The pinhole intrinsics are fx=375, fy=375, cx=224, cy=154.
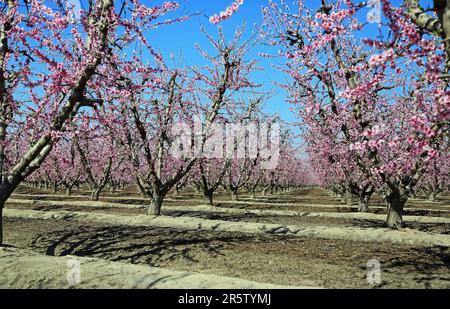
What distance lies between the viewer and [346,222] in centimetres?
1593

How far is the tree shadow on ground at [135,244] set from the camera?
344 inches

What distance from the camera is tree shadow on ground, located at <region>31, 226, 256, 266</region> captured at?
28.7 ft

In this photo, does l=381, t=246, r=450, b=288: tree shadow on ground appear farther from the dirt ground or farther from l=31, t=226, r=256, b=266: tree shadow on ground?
l=31, t=226, r=256, b=266: tree shadow on ground

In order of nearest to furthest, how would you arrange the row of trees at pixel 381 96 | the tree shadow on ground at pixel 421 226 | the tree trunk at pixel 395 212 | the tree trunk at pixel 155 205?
the row of trees at pixel 381 96
the tree trunk at pixel 395 212
the tree shadow on ground at pixel 421 226
the tree trunk at pixel 155 205

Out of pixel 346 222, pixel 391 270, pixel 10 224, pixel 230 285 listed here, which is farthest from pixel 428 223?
pixel 10 224

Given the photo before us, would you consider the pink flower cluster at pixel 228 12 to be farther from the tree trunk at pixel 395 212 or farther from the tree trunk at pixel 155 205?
the tree trunk at pixel 155 205

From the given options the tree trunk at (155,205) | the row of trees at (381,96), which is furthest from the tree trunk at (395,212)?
the tree trunk at (155,205)

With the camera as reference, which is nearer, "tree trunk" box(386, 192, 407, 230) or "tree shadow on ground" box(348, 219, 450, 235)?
"tree trunk" box(386, 192, 407, 230)

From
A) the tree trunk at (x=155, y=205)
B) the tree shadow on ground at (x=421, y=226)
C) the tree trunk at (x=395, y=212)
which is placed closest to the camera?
the tree trunk at (x=395, y=212)

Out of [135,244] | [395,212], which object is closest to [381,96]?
[395,212]

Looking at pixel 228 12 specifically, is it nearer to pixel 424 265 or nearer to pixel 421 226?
pixel 424 265

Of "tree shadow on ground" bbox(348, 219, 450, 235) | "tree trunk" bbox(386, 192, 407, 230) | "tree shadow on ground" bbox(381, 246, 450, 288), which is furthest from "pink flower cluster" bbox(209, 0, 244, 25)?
"tree shadow on ground" bbox(348, 219, 450, 235)
